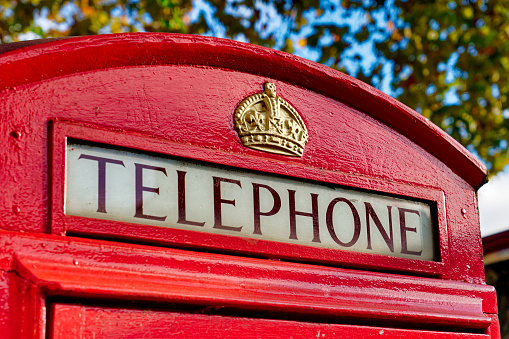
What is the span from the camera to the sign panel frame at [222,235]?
1353 millimetres

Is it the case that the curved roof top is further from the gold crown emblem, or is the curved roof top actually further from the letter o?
the letter o

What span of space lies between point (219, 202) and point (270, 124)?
0.83ft

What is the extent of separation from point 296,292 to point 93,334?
19.1 inches

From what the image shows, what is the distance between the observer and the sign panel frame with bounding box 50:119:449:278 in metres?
1.35

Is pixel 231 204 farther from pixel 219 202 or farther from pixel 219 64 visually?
pixel 219 64

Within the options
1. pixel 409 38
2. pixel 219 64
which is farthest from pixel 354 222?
pixel 409 38

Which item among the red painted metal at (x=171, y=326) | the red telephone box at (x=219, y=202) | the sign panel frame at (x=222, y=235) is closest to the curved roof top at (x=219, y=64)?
the red telephone box at (x=219, y=202)

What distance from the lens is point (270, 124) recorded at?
5.44 feet

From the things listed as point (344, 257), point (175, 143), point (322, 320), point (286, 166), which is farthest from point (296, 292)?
point (175, 143)

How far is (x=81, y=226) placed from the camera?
1345mm

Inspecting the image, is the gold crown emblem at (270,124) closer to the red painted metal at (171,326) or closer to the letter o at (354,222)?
the letter o at (354,222)

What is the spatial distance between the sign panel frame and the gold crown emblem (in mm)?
42

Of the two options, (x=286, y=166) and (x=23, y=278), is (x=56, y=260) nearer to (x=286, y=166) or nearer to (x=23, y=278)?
(x=23, y=278)

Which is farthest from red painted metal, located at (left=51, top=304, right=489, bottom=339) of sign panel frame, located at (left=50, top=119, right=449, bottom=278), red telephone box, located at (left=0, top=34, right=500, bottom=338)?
sign panel frame, located at (left=50, top=119, right=449, bottom=278)
